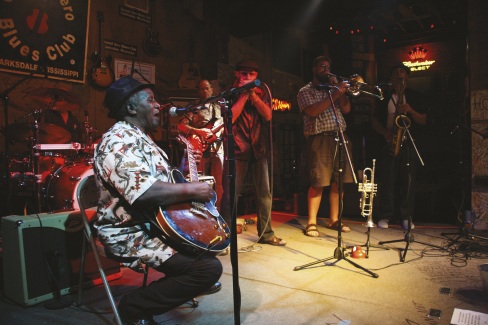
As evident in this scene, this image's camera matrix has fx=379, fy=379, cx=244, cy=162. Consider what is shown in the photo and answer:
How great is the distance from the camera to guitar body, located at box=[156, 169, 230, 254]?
7.32 feet

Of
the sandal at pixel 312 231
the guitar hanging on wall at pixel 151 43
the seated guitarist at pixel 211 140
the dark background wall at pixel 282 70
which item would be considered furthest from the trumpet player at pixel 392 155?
the guitar hanging on wall at pixel 151 43

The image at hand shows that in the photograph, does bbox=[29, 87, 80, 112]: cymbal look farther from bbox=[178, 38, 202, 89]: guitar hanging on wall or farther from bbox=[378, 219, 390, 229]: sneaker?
bbox=[378, 219, 390, 229]: sneaker

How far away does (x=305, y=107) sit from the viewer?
516cm

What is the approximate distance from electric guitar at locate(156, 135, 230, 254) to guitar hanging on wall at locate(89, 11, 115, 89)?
528 cm

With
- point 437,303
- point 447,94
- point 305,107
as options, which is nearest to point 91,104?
point 305,107

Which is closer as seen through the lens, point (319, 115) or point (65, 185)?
point (65, 185)

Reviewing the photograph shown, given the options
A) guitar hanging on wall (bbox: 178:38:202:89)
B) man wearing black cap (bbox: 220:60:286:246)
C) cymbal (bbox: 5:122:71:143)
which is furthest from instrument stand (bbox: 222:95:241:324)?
guitar hanging on wall (bbox: 178:38:202:89)

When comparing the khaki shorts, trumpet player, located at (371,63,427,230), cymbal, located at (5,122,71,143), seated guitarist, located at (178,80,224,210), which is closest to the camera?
cymbal, located at (5,122,71,143)

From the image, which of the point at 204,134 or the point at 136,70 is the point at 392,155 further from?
the point at 136,70

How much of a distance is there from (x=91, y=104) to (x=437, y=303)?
20.8 feet

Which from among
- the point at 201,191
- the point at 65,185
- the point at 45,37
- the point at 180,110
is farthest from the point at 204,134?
the point at 45,37

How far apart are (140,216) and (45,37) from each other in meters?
5.43

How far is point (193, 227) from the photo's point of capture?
7.56 feet

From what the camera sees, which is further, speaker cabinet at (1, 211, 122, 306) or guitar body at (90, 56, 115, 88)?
guitar body at (90, 56, 115, 88)
